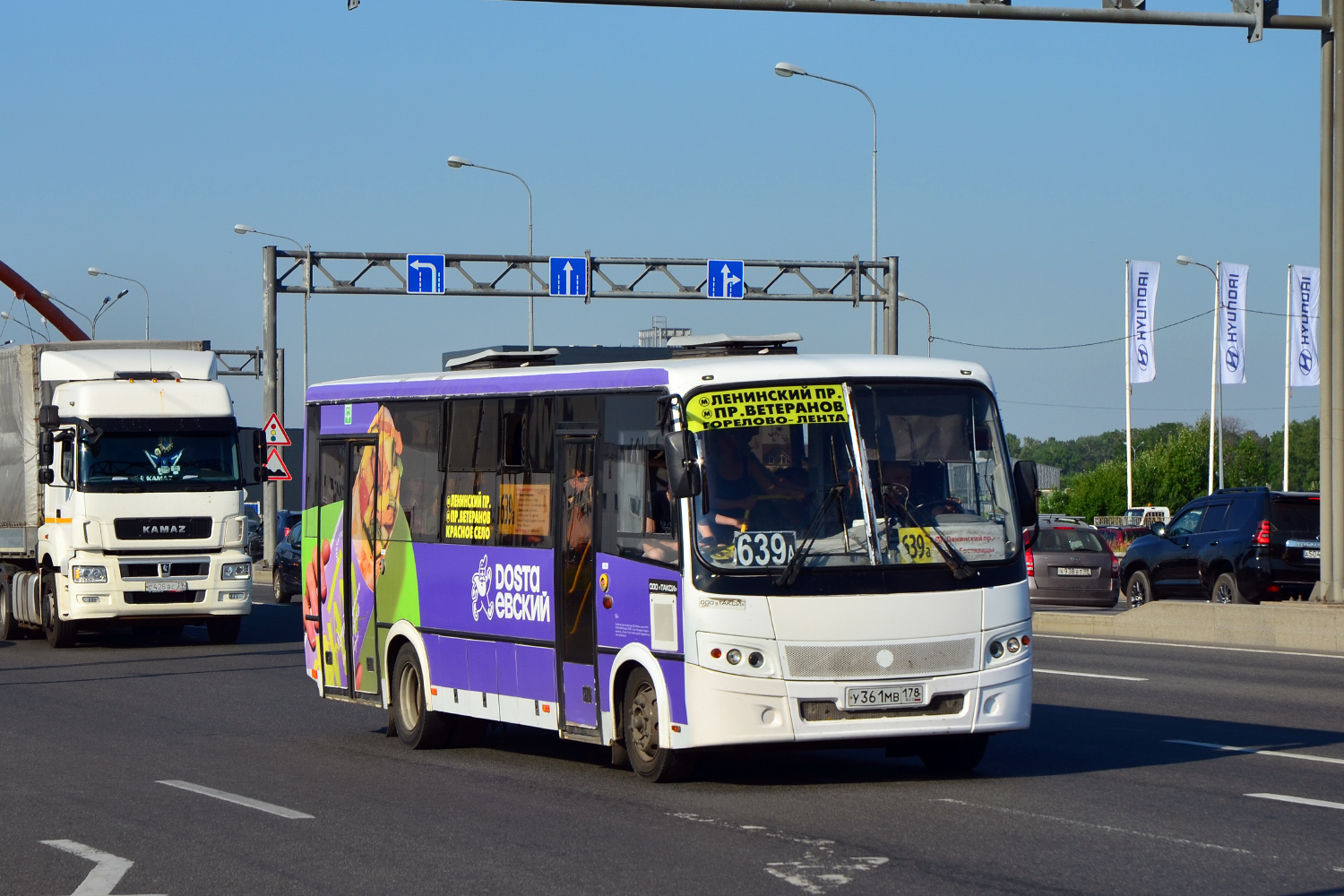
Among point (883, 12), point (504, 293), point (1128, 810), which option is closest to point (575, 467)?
point (1128, 810)

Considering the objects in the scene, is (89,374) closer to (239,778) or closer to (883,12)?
(883,12)

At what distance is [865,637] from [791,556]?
612mm

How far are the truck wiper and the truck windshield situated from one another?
15729mm

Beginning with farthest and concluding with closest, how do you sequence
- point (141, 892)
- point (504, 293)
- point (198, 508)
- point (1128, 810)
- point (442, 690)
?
point (504, 293) → point (198, 508) → point (442, 690) → point (1128, 810) → point (141, 892)

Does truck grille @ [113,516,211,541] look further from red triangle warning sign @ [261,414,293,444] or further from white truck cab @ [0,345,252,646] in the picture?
red triangle warning sign @ [261,414,293,444]

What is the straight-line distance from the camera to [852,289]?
134 feet

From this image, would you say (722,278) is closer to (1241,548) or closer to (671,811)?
(1241,548)

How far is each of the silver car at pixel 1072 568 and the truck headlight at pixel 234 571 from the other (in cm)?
1308

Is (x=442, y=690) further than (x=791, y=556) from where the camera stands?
Yes

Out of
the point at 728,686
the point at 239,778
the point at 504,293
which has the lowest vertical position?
the point at 239,778

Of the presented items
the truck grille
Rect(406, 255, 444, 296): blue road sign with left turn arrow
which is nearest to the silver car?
the truck grille

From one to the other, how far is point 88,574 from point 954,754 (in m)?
16.0

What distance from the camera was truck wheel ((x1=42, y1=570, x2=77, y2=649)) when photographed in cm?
2530

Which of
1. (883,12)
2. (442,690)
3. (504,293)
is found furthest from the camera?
(504,293)
